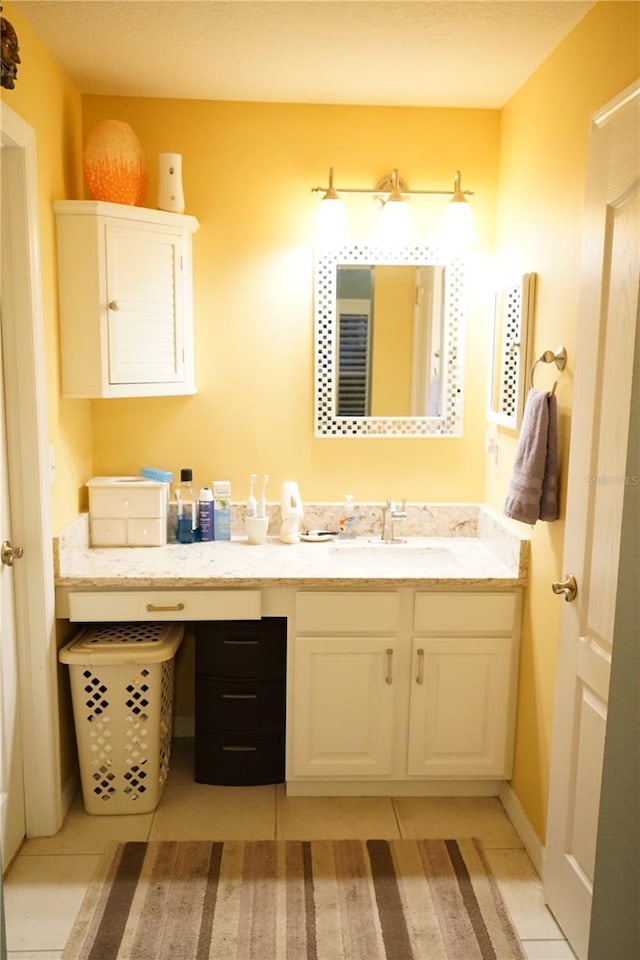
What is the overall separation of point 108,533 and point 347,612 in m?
0.94

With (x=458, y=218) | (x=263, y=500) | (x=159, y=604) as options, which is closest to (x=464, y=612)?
(x=263, y=500)

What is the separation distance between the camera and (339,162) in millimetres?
2900

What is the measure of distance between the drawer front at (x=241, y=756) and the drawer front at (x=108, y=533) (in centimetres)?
77

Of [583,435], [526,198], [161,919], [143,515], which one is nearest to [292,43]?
[526,198]

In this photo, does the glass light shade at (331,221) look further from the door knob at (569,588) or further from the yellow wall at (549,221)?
the door knob at (569,588)

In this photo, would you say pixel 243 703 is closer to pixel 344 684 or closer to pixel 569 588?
pixel 344 684

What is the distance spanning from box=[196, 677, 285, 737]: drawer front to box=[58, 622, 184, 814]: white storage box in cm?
18

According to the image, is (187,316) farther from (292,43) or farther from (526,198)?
(526,198)

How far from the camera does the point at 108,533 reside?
2.85m

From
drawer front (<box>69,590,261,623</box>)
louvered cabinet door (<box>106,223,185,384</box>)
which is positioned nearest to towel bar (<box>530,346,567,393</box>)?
drawer front (<box>69,590,261,623</box>)

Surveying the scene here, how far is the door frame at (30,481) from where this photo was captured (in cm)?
220

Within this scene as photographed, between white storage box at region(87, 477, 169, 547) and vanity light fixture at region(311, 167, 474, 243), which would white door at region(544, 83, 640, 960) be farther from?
white storage box at region(87, 477, 169, 547)

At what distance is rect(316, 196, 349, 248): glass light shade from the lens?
9.23 ft

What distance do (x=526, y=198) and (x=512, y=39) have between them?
19.2 inches
